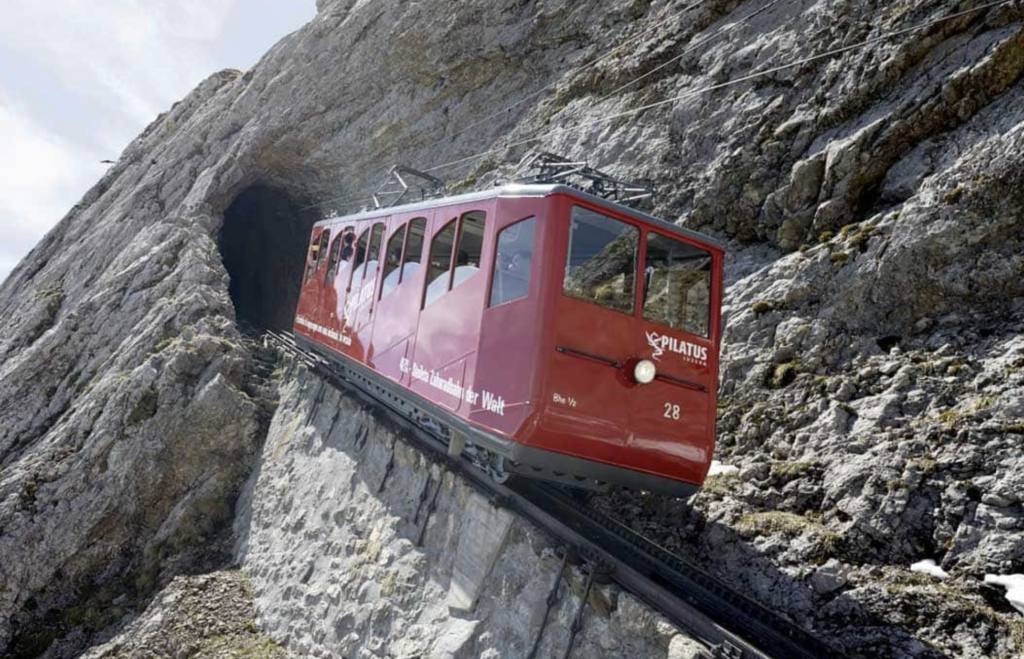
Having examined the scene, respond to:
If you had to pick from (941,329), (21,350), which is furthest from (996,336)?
(21,350)

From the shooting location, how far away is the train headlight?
6.85 metres

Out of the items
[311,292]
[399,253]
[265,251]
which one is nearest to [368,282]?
[399,253]

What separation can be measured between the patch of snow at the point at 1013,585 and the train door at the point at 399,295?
276 inches

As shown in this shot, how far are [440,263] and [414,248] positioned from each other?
47.1 inches

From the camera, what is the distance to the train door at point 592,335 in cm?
669

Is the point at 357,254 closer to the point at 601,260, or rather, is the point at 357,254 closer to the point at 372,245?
the point at 372,245

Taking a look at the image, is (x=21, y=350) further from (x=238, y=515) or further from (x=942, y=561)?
(x=942, y=561)

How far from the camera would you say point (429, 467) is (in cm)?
953

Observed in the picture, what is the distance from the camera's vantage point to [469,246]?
27.3 ft

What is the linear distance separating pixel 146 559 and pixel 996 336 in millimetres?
16012

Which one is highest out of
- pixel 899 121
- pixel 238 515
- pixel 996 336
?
pixel 899 121

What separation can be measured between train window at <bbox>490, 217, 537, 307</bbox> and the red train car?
2 cm

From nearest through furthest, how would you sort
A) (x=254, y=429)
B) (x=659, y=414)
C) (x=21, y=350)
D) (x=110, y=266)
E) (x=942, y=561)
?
(x=942, y=561) → (x=659, y=414) → (x=254, y=429) → (x=21, y=350) → (x=110, y=266)

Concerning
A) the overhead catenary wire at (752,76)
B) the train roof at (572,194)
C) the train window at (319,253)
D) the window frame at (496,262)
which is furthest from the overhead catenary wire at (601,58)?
the window frame at (496,262)
